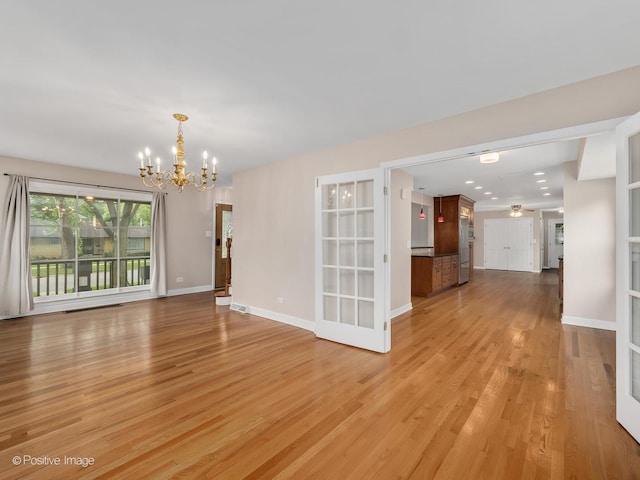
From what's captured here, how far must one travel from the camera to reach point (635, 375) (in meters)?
2.00

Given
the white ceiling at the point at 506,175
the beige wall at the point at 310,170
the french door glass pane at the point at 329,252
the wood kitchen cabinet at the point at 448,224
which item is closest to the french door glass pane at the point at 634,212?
the beige wall at the point at 310,170

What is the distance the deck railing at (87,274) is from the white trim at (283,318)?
9.91 feet

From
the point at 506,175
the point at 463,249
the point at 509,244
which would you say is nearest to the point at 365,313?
the point at 506,175

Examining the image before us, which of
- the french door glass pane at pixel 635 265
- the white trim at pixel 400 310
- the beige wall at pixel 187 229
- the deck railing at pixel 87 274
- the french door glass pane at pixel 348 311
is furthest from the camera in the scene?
the beige wall at pixel 187 229

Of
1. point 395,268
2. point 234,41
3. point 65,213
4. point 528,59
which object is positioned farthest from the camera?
point 65,213

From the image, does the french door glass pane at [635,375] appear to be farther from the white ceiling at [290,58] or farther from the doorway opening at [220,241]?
the doorway opening at [220,241]

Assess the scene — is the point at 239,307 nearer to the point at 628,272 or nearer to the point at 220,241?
the point at 220,241

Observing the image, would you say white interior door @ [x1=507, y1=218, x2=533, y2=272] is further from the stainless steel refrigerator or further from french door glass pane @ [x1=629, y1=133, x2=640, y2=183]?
french door glass pane @ [x1=629, y1=133, x2=640, y2=183]

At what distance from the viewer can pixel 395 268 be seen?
508cm

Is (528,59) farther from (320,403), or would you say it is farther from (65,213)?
(65,213)

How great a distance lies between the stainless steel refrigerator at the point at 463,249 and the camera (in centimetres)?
817

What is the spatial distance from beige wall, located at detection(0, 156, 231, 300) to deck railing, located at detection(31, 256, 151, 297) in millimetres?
633

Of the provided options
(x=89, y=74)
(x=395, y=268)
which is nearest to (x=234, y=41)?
(x=89, y=74)

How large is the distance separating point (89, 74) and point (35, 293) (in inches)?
192
